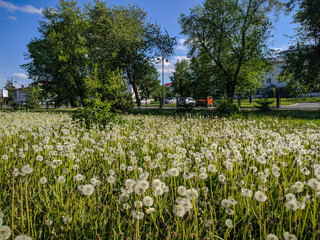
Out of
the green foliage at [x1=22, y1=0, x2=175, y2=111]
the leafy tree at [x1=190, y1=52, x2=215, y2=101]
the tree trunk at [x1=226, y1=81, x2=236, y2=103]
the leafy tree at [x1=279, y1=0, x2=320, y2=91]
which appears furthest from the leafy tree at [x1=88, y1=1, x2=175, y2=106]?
the leafy tree at [x1=279, y1=0, x2=320, y2=91]

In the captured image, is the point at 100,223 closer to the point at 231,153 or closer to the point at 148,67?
the point at 231,153

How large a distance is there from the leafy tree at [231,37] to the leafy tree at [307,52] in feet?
11.3

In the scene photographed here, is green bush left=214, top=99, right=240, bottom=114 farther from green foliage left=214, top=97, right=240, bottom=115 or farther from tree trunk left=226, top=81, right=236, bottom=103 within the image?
tree trunk left=226, top=81, right=236, bottom=103

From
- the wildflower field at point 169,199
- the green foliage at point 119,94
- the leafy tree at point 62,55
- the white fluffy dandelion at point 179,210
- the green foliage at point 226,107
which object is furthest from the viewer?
the leafy tree at point 62,55

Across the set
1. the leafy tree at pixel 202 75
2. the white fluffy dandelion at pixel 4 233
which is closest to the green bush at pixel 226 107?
the leafy tree at pixel 202 75

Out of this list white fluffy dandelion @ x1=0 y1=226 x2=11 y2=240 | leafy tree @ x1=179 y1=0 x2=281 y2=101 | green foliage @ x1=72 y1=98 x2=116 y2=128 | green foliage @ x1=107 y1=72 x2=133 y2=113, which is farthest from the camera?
leafy tree @ x1=179 y1=0 x2=281 y2=101

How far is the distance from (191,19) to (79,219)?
79.3 ft

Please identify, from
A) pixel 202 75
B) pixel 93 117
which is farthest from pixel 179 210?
pixel 202 75

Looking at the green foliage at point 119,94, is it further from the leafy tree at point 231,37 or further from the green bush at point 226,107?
the leafy tree at point 231,37

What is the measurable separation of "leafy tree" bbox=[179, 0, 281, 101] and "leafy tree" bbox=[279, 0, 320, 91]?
344cm

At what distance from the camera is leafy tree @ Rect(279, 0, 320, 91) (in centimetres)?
1394

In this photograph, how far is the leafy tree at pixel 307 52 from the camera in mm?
13937

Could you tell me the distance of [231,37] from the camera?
67.7ft

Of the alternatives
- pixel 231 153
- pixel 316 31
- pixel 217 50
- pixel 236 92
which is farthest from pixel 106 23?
pixel 231 153
